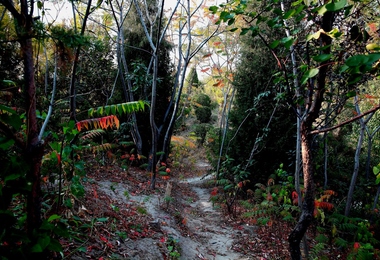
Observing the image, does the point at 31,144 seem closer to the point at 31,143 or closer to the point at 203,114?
the point at 31,143

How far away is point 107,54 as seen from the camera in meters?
10.6

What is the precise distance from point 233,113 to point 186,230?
5.21m

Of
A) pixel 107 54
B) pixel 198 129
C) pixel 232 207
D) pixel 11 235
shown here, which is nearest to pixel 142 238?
pixel 11 235

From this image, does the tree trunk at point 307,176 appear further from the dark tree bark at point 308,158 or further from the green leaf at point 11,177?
the green leaf at point 11,177

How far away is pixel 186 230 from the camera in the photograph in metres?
5.71

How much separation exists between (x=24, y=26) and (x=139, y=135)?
28.5ft

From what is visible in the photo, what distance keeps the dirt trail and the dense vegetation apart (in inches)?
32.3

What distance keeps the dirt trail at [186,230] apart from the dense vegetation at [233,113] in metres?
0.82

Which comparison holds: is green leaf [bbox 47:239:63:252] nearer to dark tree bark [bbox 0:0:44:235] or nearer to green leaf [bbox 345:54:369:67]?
dark tree bark [bbox 0:0:44:235]

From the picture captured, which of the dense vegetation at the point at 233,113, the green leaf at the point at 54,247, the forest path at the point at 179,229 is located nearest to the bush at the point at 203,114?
the dense vegetation at the point at 233,113

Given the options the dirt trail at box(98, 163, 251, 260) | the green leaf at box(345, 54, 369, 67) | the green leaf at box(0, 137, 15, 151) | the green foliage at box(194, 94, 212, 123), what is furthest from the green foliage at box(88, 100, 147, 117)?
the green foliage at box(194, 94, 212, 123)

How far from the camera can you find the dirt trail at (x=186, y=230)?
13.2 feet

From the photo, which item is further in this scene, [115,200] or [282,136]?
[282,136]

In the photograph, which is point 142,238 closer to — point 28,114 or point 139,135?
point 28,114
